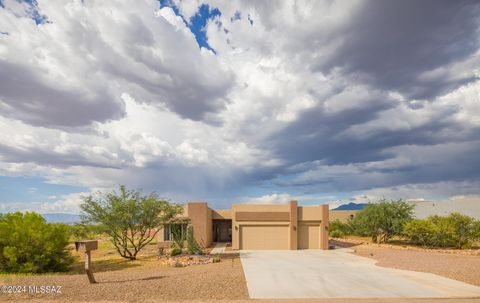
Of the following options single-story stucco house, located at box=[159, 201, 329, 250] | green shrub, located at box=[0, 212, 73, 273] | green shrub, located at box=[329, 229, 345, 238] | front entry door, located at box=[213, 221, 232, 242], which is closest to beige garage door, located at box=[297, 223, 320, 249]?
single-story stucco house, located at box=[159, 201, 329, 250]

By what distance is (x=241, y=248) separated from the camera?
32781 mm

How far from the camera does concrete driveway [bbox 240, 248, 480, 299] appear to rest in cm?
1431

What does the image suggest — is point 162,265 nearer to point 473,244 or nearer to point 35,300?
point 35,300

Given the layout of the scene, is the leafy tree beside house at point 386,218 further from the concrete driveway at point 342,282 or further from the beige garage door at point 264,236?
the concrete driveway at point 342,282

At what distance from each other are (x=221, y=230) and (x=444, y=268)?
25.1 metres

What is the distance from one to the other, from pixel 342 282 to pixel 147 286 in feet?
29.1

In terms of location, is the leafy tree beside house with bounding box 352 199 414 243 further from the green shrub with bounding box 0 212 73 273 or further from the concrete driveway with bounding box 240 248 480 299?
the green shrub with bounding box 0 212 73 273

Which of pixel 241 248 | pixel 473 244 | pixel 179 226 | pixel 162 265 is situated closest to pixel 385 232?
pixel 473 244

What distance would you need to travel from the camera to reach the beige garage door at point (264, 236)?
108 feet

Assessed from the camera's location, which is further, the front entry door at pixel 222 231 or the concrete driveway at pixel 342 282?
the front entry door at pixel 222 231

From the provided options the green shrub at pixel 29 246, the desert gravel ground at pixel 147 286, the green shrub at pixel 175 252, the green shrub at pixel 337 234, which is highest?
the green shrub at pixel 29 246

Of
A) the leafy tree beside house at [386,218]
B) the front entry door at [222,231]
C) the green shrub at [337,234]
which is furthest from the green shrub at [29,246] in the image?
the green shrub at [337,234]

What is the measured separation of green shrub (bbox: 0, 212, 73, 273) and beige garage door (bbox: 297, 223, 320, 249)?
20.3m

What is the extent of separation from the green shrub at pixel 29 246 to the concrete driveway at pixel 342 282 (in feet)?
36.7
